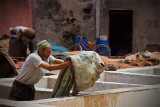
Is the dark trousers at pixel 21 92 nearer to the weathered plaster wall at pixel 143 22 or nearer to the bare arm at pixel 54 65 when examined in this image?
the bare arm at pixel 54 65

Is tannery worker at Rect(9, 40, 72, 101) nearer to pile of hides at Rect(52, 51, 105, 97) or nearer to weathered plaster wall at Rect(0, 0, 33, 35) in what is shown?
pile of hides at Rect(52, 51, 105, 97)

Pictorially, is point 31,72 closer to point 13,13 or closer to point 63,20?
point 13,13

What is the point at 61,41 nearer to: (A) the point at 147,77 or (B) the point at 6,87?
(A) the point at 147,77

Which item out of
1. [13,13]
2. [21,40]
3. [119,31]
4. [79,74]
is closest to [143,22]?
[119,31]

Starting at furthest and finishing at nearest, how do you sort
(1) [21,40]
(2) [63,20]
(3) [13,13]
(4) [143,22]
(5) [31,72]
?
(4) [143,22] < (2) [63,20] < (3) [13,13] < (1) [21,40] < (5) [31,72]

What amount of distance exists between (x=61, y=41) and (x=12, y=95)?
40.0 ft

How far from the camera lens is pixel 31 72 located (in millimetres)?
5539

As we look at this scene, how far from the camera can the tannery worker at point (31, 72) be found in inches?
214

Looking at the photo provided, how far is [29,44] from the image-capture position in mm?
10406

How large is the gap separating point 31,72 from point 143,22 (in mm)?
13708

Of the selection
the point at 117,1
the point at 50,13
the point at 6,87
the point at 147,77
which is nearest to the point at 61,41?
the point at 50,13

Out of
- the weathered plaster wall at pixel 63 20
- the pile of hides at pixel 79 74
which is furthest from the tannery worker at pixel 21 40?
the weathered plaster wall at pixel 63 20

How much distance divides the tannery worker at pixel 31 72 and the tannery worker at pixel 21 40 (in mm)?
4618

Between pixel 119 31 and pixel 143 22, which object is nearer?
pixel 143 22
